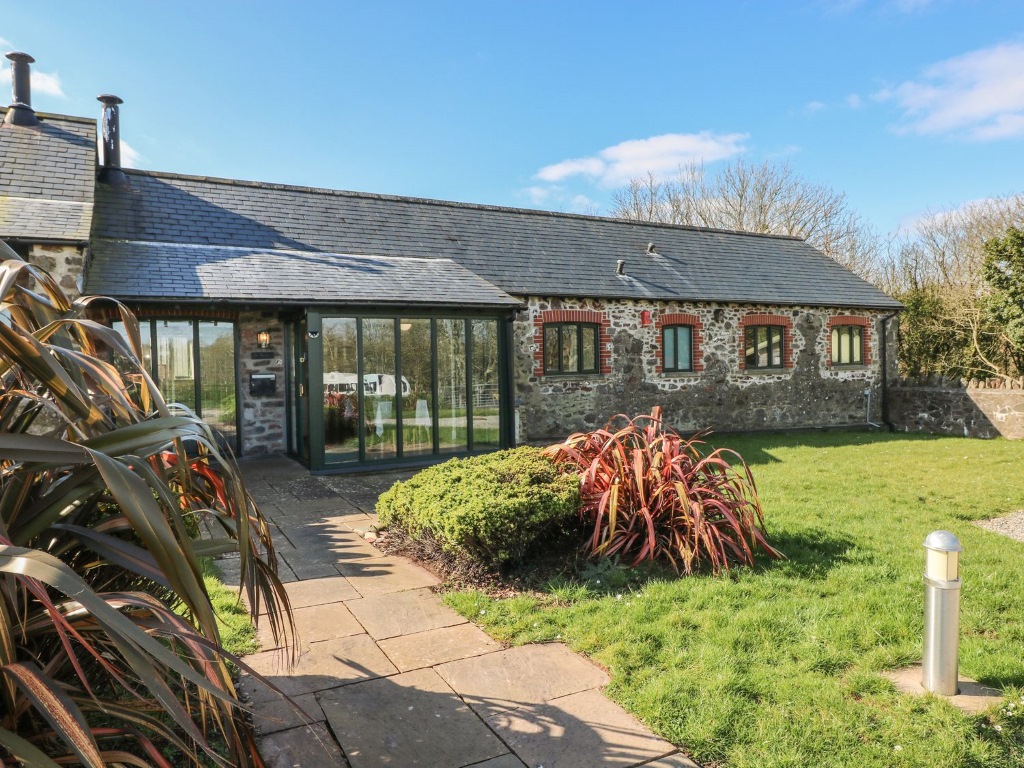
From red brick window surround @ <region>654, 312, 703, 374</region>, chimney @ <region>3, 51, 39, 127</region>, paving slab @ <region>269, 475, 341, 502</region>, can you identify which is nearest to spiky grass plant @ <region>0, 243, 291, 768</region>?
paving slab @ <region>269, 475, 341, 502</region>

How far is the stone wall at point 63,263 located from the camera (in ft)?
24.0

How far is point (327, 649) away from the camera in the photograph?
3.26 m

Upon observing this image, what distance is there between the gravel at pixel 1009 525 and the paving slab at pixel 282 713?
5944 mm

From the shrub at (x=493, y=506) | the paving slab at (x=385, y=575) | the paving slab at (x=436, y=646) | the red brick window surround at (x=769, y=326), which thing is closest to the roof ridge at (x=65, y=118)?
the shrub at (x=493, y=506)

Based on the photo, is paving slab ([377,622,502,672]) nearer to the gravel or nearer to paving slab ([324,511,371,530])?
paving slab ([324,511,371,530])

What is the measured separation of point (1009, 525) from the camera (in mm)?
5973

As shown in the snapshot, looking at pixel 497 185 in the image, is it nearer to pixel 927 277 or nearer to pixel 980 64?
pixel 927 277

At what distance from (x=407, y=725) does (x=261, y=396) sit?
8007mm

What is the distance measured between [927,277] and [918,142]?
755 cm

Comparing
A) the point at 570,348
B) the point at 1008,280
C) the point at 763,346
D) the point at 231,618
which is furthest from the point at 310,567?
the point at 1008,280

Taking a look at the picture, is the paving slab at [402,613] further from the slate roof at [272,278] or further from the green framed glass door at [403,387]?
the slate roof at [272,278]

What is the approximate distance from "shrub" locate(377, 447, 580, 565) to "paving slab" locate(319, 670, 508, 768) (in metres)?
1.24

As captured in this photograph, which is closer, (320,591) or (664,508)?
(320,591)

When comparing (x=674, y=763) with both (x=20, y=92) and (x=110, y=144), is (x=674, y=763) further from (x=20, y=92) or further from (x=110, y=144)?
(x=20, y=92)
